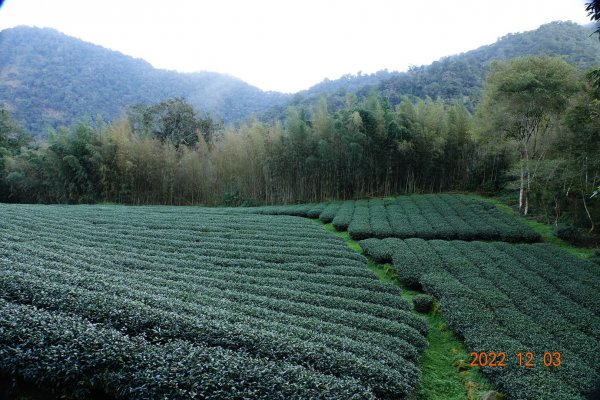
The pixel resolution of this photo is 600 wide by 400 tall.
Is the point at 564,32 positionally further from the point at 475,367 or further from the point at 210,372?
the point at 210,372

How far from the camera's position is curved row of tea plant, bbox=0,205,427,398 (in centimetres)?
478

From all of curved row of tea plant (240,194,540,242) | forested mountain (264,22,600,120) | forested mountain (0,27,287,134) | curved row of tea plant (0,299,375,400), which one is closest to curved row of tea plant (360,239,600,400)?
curved row of tea plant (240,194,540,242)

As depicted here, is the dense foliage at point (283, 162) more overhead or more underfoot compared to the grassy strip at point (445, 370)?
more overhead

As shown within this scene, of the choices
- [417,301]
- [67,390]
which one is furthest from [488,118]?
[67,390]

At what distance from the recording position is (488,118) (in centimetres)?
1588

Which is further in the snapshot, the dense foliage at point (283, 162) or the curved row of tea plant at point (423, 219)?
the dense foliage at point (283, 162)

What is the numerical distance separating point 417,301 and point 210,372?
513 centimetres

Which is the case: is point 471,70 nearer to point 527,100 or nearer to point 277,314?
point 527,100

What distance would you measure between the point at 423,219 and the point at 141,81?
161 ft

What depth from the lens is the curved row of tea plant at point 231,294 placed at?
15.7 ft

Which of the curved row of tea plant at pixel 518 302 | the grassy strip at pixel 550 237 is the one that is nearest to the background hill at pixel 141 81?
the grassy strip at pixel 550 237

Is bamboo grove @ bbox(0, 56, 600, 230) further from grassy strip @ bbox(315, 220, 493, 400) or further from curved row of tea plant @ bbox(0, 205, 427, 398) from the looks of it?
grassy strip @ bbox(315, 220, 493, 400)

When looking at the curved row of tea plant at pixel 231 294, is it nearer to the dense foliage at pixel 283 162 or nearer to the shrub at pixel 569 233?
the shrub at pixel 569 233

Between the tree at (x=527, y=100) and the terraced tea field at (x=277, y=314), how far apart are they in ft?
17.4
